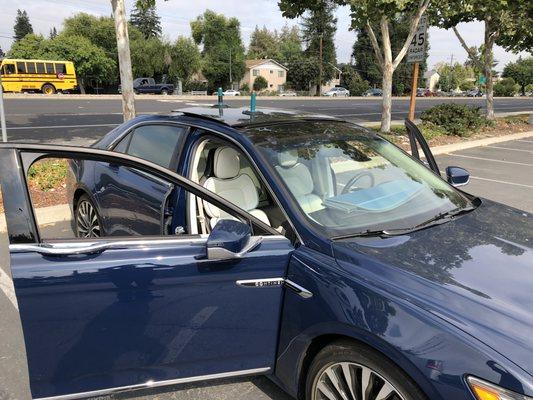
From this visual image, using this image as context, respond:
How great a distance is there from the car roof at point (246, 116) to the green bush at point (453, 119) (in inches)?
484

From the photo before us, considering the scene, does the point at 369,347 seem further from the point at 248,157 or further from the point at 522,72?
the point at 522,72

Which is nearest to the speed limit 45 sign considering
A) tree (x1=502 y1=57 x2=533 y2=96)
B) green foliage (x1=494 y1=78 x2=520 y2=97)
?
green foliage (x1=494 y1=78 x2=520 y2=97)

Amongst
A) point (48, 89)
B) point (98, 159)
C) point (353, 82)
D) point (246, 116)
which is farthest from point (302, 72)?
point (98, 159)

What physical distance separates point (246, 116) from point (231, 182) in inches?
18.2

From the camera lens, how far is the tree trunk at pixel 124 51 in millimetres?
7492

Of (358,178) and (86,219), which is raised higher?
(358,178)

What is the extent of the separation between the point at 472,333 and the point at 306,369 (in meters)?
0.82

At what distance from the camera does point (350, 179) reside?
3053 millimetres

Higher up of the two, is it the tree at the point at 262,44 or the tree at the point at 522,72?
the tree at the point at 262,44

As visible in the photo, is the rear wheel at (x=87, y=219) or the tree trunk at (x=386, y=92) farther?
A: the tree trunk at (x=386, y=92)

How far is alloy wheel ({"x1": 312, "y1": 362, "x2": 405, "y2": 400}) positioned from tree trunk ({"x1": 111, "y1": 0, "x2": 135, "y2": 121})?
656 centimetres

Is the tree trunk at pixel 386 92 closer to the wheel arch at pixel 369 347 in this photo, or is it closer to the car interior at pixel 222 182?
the car interior at pixel 222 182

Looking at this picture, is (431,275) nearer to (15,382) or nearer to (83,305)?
(83,305)

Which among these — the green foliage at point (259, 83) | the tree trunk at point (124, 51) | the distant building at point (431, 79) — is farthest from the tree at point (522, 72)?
the tree trunk at point (124, 51)
